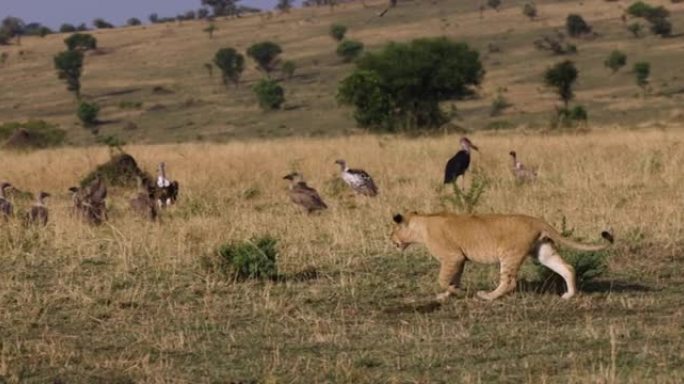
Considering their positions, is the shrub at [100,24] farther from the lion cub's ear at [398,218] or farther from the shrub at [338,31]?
the lion cub's ear at [398,218]

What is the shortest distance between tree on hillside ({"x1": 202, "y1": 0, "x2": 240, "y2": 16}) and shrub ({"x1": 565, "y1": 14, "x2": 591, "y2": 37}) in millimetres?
27184

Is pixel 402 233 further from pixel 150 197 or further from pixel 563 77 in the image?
pixel 563 77

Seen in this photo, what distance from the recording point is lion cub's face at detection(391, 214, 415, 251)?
368 inches

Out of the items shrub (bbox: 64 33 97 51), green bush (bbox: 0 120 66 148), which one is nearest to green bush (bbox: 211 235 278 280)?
green bush (bbox: 0 120 66 148)

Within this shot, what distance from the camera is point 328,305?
29.0 feet

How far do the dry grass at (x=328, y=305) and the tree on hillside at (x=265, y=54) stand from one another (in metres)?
58.4

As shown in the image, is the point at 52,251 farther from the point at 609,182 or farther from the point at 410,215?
the point at 609,182

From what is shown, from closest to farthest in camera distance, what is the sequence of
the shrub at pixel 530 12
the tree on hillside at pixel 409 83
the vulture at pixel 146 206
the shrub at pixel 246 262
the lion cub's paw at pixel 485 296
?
1. the lion cub's paw at pixel 485 296
2. the shrub at pixel 246 262
3. the vulture at pixel 146 206
4. the tree on hillside at pixel 409 83
5. the shrub at pixel 530 12

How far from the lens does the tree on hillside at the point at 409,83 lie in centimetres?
3909

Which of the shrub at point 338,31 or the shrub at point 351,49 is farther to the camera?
the shrub at point 338,31

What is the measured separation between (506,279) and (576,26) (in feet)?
234

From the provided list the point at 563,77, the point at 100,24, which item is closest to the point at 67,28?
the point at 100,24

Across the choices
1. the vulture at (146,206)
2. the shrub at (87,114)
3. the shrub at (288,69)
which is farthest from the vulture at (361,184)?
the shrub at (288,69)

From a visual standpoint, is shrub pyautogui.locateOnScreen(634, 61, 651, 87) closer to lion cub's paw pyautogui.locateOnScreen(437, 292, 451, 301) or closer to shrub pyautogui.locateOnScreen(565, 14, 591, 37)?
shrub pyautogui.locateOnScreen(565, 14, 591, 37)
